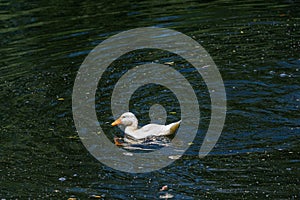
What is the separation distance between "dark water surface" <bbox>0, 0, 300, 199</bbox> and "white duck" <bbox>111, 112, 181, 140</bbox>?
316 millimetres

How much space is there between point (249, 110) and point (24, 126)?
3775mm

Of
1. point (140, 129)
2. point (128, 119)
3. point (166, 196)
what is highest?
point (128, 119)

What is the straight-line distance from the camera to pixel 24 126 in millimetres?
10281

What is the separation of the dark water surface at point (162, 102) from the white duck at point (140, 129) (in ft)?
1.04

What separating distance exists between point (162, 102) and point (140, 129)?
4.28 feet

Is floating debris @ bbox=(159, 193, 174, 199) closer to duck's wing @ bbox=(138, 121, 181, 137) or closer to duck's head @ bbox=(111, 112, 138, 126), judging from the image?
duck's wing @ bbox=(138, 121, 181, 137)

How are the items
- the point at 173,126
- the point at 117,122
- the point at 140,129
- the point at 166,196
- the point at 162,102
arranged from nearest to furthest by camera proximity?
the point at 166,196 < the point at 173,126 < the point at 140,129 < the point at 117,122 < the point at 162,102

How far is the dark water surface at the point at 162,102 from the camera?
324 inches

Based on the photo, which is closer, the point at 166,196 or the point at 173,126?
the point at 166,196

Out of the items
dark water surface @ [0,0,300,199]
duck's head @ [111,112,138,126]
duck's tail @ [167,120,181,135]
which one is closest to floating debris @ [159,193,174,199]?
dark water surface @ [0,0,300,199]

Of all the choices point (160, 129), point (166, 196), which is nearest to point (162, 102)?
point (160, 129)

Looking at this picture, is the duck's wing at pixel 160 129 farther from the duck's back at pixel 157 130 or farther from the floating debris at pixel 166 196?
the floating debris at pixel 166 196

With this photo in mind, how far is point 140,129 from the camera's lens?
960 cm

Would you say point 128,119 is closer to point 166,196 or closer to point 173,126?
point 173,126
